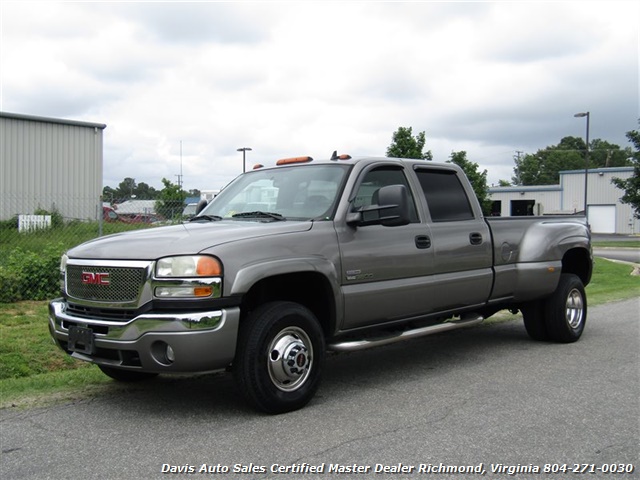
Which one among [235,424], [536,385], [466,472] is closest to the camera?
[466,472]

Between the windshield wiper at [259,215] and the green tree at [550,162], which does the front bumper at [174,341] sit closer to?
the windshield wiper at [259,215]

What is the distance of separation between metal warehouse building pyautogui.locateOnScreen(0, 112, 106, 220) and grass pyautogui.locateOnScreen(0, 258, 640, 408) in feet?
39.3

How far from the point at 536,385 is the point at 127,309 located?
343 centimetres

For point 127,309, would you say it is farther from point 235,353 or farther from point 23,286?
point 23,286

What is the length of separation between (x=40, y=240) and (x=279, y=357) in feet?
27.3

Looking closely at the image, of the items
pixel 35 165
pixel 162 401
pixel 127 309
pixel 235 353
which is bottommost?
pixel 162 401

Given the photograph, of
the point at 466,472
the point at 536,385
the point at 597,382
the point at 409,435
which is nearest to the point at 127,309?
the point at 409,435

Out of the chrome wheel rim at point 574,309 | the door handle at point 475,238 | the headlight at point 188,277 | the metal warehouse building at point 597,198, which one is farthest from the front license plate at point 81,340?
the metal warehouse building at point 597,198

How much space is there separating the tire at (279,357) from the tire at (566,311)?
11.9 feet

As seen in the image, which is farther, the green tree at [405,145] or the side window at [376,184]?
the green tree at [405,145]

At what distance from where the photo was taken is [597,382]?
584cm

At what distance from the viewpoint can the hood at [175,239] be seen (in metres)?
4.61

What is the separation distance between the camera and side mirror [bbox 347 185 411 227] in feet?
17.4

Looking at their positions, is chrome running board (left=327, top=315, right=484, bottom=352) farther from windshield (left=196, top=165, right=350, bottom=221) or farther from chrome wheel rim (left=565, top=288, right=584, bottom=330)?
chrome wheel rim (left=565, top=288, right=584, bottom=330)
